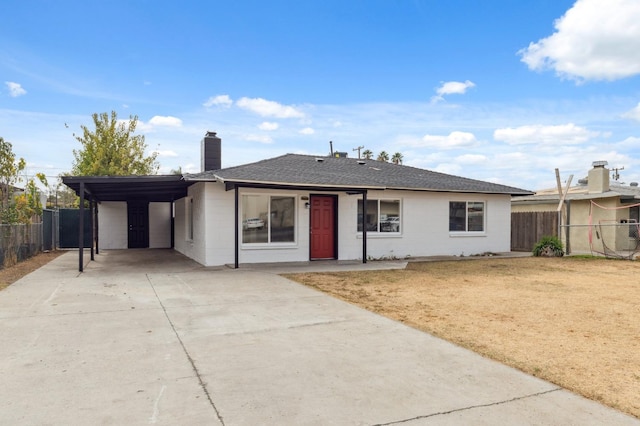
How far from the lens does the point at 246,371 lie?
405 cm

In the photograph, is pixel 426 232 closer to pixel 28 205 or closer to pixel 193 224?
pixel 193 224

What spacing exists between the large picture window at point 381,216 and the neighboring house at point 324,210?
35mm

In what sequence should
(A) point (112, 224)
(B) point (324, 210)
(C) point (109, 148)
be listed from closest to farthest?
1. (B) point (324, 210)
2. (A) point (112, 224)
3. (C) point (109, 148)

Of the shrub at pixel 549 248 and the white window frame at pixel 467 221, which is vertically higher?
the white window frame at pixel 467 221

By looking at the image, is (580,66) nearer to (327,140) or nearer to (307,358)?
(307,358)

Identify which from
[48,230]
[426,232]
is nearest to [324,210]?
[426,232]

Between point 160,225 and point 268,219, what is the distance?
9.52 meters

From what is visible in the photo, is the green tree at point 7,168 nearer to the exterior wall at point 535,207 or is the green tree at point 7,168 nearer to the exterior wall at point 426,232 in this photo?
the exterior wall at point 426,232

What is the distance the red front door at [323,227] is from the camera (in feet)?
44.1

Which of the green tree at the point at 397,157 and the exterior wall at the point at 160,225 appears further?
the green tree at the point at 397,157

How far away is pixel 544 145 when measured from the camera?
2281 centimetres

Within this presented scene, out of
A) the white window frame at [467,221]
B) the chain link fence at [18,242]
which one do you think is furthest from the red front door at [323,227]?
the chain link fence at [18,242]

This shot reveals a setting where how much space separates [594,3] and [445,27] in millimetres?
4963

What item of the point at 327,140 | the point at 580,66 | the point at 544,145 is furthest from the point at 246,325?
the point at 327,140
